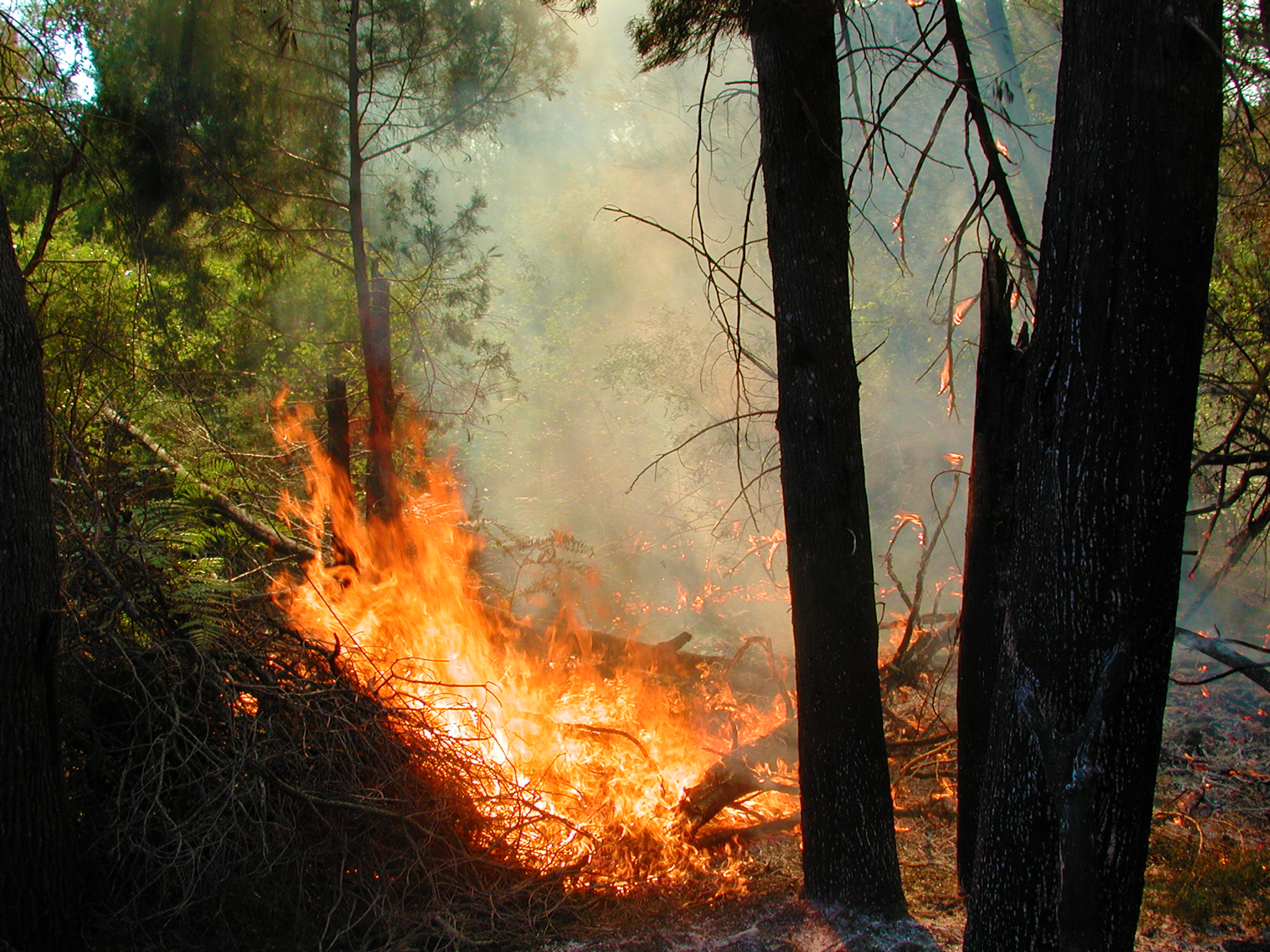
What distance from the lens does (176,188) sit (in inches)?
286

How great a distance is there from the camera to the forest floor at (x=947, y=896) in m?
3.64

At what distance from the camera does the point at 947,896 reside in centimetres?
413

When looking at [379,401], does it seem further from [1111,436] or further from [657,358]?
[657,358]

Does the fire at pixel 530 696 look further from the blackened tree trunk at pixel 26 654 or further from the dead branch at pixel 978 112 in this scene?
the dead branch at pixel 978 112

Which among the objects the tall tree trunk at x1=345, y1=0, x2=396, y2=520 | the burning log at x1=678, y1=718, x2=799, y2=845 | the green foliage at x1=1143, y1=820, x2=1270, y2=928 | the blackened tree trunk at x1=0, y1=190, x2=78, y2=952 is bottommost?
the burning log at x1=678, y1=718, x2=799, y2=845

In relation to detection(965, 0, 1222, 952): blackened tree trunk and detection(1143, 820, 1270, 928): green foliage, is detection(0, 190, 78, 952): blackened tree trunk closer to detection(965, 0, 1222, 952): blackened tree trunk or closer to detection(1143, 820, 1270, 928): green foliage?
Result: detection(965, 0, 1222, 952): blackened tree trunk

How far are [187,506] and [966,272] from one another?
82.6ft

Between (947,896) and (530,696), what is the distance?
135 inches

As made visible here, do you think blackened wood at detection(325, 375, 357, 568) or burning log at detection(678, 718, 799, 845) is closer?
burning log at detection(678, 718, 799, 845)

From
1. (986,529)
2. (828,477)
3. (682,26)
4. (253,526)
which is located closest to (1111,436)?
(986,529)

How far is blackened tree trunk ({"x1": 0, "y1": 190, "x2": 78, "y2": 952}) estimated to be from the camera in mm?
3227

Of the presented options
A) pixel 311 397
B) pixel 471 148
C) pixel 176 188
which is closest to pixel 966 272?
pixel 471 148

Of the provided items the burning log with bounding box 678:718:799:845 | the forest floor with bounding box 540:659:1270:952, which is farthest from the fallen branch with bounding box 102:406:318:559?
the forest floor with bounding box 540:659:1270:952

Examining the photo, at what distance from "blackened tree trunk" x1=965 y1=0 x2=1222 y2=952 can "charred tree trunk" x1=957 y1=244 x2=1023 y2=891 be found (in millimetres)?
1099
